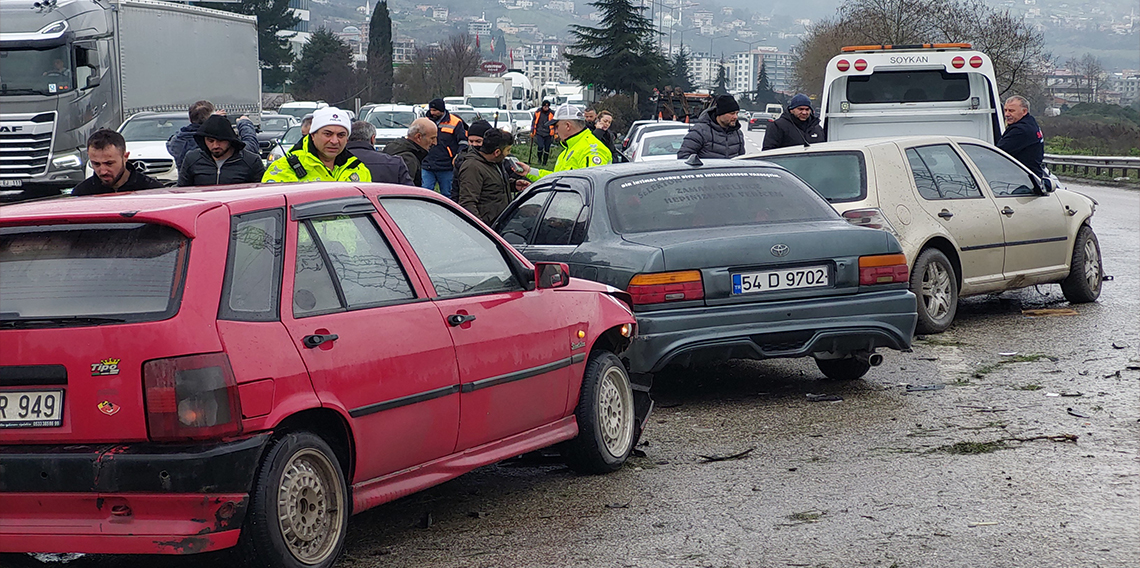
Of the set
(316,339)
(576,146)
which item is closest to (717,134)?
(576,146)

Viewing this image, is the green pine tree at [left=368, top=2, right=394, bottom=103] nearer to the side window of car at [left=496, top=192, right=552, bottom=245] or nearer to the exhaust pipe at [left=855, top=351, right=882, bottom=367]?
the side window of car at [left=496, top=192, right=552, bottom=245]

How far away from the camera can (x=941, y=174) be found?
35.8 ft

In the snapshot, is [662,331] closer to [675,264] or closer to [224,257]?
[675,264]

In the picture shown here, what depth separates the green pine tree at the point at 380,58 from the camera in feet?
316

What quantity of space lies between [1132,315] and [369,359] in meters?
8.35

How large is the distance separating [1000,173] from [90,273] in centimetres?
880

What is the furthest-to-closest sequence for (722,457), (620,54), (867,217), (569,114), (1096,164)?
1. (620,54)
2. (1096,164)
3. (569,114)
4. (867,217)
5. (722,457)

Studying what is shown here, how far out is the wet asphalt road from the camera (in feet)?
16.6

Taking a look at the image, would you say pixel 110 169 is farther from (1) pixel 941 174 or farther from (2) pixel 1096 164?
(2) pixel 1096 164

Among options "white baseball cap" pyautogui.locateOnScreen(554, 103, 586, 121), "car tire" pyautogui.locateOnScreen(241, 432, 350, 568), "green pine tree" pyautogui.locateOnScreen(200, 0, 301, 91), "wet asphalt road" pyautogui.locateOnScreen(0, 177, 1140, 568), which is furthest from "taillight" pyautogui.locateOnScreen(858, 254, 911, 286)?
"green pine tree" pyautogui.locateOnScreen(200, 0, 301, 91)

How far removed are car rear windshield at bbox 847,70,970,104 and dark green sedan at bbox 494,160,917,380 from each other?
30.0 ft

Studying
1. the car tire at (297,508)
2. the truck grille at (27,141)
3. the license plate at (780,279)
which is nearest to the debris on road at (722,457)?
the license plate at (780,279)

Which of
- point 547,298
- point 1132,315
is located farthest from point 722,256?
point 1132,315

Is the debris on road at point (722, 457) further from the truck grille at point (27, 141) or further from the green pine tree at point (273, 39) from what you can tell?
the green pine tree at point (273, 39)
